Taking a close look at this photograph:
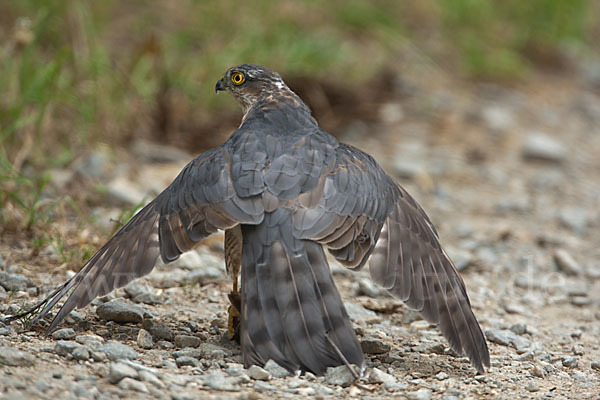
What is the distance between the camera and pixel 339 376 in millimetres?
3311

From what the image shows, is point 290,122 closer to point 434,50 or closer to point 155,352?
point 155,352

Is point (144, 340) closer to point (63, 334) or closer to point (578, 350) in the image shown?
point (63, 334)

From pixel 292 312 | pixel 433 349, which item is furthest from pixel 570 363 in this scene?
pixel 292 312

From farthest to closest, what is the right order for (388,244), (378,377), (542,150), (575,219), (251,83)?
(542,150) → (575,219) → (251,83) → (388,244) → (378,377)

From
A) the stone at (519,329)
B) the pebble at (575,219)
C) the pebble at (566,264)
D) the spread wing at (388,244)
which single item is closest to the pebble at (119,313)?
the spread wing at (388,244)

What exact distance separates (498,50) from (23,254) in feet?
22.2

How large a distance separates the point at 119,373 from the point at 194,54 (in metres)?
5.50

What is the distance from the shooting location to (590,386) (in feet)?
12.2

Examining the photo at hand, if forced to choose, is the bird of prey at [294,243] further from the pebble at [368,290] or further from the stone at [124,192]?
the stone at [124,192]

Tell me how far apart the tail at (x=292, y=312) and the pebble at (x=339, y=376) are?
0.02 meters

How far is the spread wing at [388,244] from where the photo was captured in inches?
140

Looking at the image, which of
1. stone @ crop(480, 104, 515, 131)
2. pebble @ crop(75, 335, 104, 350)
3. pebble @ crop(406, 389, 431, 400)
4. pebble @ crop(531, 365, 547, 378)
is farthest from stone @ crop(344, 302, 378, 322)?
stone @ crop(480, 104, 515, 131)

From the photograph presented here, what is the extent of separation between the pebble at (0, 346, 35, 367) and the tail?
2.73 ft

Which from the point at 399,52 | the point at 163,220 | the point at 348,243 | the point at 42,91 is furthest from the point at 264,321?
the point at 399,52
